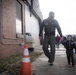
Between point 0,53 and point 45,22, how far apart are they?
2.62 m

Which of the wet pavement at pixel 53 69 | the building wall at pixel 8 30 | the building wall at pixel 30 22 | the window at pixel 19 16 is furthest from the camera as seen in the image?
the building wall at pixel 30 22

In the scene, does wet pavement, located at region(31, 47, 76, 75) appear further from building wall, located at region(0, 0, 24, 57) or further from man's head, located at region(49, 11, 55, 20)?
building wall, located at region(0, 0, 24, 57)

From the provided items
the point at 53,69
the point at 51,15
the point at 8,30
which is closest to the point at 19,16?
the point at 8,30

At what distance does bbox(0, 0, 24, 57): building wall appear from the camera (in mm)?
10734

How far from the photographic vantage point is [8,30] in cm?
1156

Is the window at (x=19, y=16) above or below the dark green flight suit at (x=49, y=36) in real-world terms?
above

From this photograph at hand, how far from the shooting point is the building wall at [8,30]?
10.7 meters

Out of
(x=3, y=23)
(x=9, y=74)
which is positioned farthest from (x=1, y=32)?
(x=9, y=74)

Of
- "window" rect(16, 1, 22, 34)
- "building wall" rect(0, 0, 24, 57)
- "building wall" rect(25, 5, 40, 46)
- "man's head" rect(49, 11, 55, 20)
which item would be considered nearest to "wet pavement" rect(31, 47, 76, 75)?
"man's head" rect(49, 11, 55, 20)

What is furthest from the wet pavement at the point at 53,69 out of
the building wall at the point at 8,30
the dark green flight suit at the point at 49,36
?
the building wall at the point at 8,30

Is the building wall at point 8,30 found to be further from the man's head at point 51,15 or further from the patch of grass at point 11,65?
the man's head at point 51,15

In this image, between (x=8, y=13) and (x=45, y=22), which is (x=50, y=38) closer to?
(x=45, y=22)

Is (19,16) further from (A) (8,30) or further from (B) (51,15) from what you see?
(B) (51,15)

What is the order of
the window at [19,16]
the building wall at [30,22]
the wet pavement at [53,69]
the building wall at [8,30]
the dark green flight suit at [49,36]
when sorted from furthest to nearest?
the building wall at [30,22] < the window at [19,16] < the building wall at [8,30] < the dark green flight suit at [49,36] < the wet pavement at [53,69]
